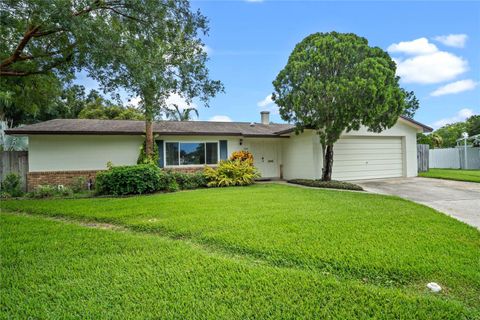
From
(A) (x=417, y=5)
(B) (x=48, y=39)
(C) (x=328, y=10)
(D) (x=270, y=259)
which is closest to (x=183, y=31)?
(B) (x=48, y=39)

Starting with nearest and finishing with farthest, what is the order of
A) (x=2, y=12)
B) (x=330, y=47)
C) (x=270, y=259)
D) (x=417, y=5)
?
(x=270, y=259) → (x=2, y=12) → (x=417, y=5) → (x=330, y=47)

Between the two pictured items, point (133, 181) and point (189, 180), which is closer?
point (133, 181)

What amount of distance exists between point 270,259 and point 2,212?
25.2 ft

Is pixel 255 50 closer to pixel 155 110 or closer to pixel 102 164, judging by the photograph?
pixel 155 110

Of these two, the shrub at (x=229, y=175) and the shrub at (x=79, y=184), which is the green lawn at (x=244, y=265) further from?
the shrub at (x=229, y=175)

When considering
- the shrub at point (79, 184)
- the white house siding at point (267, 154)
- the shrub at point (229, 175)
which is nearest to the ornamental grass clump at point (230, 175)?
the shrub at point (229, 175)

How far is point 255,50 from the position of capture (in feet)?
42.3

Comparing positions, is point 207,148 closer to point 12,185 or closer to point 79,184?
point 79,184

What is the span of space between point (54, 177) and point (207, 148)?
682 cm

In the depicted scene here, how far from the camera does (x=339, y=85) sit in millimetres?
10508

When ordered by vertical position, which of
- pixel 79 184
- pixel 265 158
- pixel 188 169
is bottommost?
pixel 79 184

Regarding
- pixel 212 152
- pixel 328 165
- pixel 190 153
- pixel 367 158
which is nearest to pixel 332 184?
pixel 328 165

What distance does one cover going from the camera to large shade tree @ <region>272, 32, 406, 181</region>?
10484 millimetres

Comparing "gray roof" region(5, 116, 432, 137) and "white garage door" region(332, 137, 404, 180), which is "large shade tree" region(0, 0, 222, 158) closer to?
"gray roof" region(5, 116, 432, 137)
